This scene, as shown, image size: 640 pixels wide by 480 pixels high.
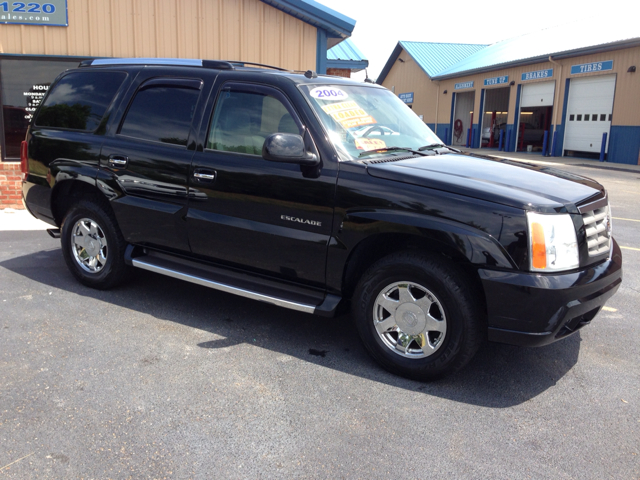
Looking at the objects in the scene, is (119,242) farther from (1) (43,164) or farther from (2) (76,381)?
(2) (76,381)

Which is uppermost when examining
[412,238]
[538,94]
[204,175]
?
[538,94]

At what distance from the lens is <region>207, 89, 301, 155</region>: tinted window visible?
4035 millimetres

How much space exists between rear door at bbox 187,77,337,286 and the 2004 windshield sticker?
0.26 meters

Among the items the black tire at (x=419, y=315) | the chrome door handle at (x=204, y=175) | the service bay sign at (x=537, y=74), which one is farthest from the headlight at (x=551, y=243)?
the service bay sign at (x=537, y=74)

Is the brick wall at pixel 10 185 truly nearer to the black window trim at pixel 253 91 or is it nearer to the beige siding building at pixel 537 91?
the black window trim at pixel 253 91

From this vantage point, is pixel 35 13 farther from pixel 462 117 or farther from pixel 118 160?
pixel 462 117

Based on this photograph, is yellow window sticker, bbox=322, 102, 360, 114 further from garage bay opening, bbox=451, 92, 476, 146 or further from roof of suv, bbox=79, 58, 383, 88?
garage bay opening, bbox=451, 92, 476, 146

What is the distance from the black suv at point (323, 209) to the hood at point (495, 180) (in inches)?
0.6

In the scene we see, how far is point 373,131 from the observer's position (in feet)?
13.7

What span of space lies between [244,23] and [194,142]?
20.9 feet

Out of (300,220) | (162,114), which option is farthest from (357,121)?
(162,114)

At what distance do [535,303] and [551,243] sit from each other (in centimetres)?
35

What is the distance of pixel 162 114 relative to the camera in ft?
15.1

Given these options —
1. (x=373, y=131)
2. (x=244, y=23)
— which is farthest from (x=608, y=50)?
(x=373, y=131)
